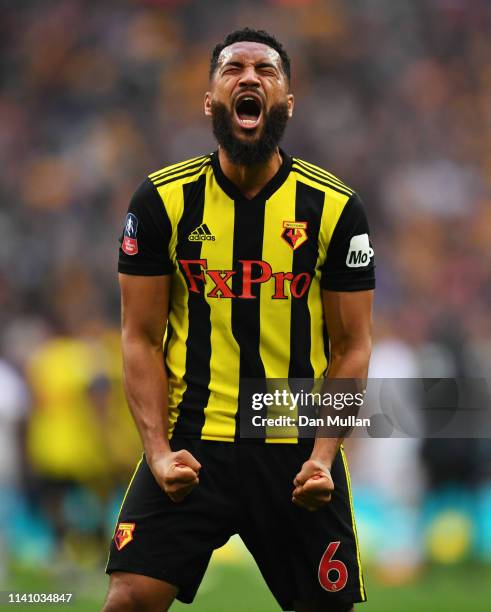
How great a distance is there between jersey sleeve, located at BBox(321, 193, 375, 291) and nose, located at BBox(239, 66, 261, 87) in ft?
1.58

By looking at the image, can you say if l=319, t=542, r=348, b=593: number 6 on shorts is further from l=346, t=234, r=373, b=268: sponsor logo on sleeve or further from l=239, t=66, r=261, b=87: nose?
l=239, t=66, r=261, b=87: nose

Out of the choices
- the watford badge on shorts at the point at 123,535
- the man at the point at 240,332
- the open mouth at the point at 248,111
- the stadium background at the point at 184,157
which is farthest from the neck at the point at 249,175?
the stadium background at the point at 184,157

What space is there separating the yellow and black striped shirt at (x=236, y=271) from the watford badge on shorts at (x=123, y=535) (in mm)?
337

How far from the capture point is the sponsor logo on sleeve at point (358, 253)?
160 inches

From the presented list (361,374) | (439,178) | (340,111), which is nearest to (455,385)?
(361,374)

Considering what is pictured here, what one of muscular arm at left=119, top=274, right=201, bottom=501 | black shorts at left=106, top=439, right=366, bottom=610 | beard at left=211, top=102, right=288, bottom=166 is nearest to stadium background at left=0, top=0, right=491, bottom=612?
black shorts at left=106, top=439, right=366, bottom=610

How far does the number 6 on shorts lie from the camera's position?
13.1 feet

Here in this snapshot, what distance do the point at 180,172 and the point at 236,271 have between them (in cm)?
38

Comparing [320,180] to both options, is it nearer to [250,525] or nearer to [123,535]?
[250,525]

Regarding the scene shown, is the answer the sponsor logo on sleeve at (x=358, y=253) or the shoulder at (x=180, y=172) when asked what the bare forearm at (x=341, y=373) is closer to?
the sponsor logo on sleeve at (x=358, y=253)

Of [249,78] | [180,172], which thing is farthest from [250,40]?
[180,172]

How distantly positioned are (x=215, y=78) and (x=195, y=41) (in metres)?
10.7

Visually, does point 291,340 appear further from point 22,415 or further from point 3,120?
point 3,120

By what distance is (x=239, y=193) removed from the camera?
412cm
